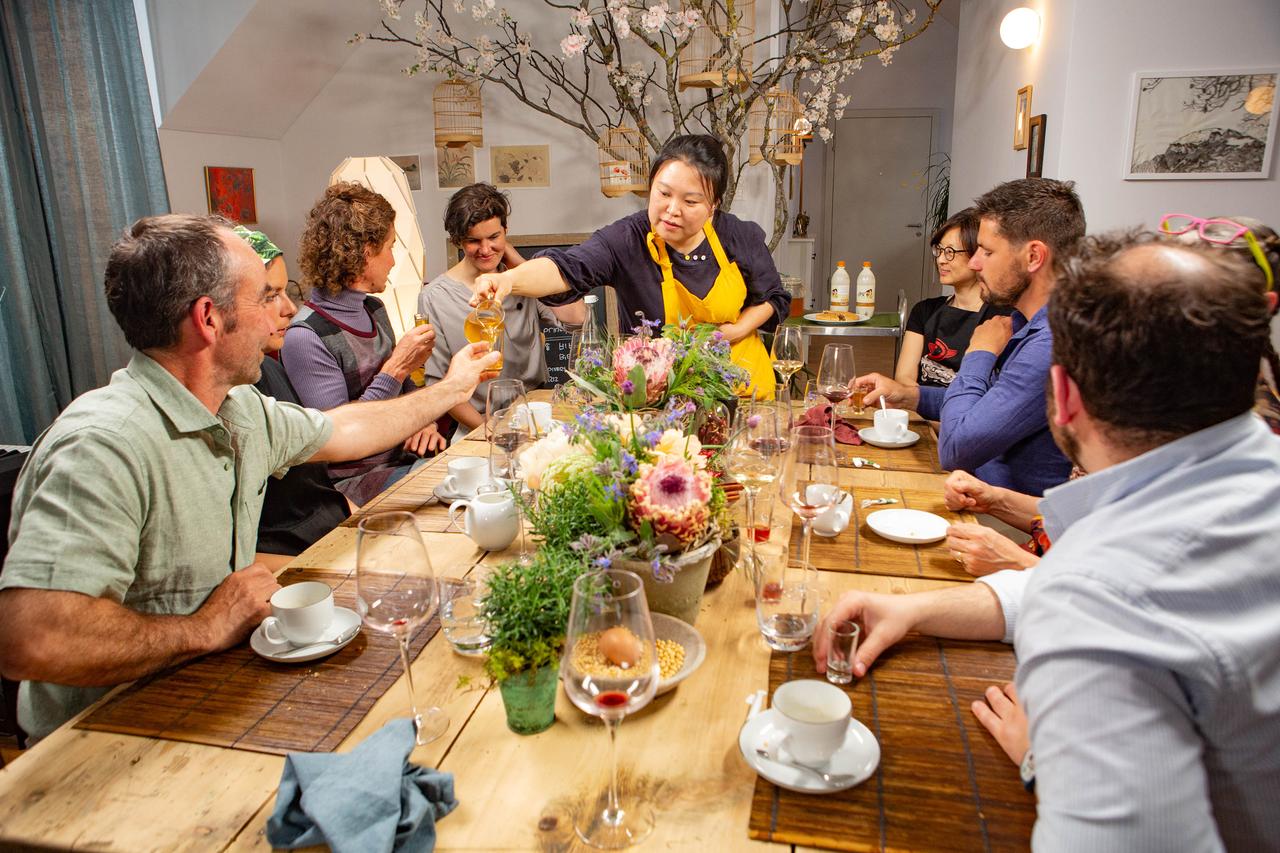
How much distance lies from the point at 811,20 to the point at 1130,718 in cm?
446

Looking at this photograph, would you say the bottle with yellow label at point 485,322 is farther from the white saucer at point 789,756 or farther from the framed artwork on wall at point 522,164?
the framed artwork on wall at point 522,164

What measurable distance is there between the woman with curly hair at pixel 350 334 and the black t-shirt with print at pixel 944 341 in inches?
72.6

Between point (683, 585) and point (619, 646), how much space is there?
389 mm

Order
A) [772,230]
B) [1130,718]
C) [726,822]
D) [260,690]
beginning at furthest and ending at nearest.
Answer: [772,230] → [260,690] → [726,822] → [1130,718]

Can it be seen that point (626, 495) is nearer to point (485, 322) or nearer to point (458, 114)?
point (485, 322)

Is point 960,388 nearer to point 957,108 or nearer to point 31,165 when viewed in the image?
point 31,165

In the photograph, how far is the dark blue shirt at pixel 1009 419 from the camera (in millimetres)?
1936

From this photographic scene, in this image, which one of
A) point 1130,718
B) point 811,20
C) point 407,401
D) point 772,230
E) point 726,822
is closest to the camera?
point 1130,718

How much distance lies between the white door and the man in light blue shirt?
27.0ft

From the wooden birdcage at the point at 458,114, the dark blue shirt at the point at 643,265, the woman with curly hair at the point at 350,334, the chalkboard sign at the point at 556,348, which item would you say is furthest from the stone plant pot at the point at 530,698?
the wooden birdcage at the point at 458,114

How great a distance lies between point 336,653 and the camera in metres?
1.28

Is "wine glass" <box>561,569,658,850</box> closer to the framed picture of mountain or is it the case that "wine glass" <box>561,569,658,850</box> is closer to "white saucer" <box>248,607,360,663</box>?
"white saucer" <box>248,607,360,663</box>

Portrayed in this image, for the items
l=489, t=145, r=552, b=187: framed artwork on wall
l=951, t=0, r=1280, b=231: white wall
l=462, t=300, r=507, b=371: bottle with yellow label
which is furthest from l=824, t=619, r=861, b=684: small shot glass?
l=489, t=145, r=552, b=187: framed artwork on wall

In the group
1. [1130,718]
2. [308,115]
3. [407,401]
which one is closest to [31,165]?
[308,115]
